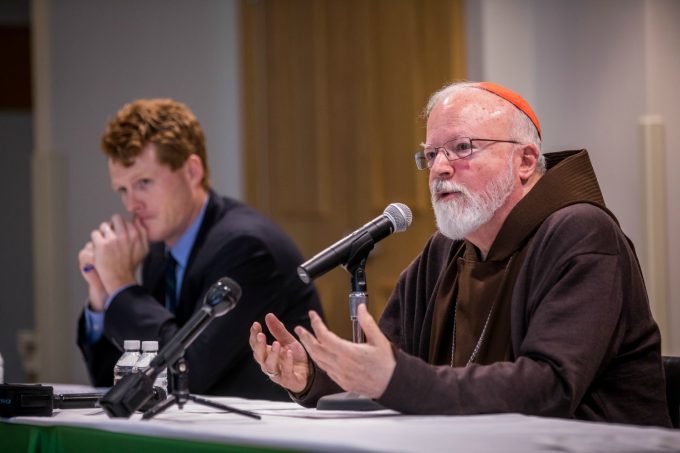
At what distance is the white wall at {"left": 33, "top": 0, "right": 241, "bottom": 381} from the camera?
19.6 ft

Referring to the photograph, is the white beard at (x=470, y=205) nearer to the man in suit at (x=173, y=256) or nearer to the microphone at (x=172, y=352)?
the microphone at (x=172, y=352)

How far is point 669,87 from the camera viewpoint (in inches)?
173

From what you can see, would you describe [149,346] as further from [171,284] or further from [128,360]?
[171,284]

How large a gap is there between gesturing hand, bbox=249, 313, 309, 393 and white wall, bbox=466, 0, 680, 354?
236 centimetres

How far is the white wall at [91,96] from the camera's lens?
19.6 ft

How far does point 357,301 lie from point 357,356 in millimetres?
248

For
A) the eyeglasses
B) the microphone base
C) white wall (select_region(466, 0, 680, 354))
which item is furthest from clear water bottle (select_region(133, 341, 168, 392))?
white wall (select_region(466, 0, 680, 354))

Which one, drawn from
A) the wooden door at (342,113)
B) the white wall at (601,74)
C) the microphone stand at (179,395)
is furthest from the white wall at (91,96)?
the microphone stand at (179,395)

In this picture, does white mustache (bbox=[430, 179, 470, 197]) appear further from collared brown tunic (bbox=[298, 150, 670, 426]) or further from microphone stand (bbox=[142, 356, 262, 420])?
microphone stand (bbox=[142, 356, 262, 420])

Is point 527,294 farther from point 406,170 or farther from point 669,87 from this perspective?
point 406,170

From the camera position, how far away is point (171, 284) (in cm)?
361

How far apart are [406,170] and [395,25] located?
0.70 meters

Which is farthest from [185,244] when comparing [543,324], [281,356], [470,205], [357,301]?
[543,324]

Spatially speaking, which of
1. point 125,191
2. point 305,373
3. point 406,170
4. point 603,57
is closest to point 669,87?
point 603,57
